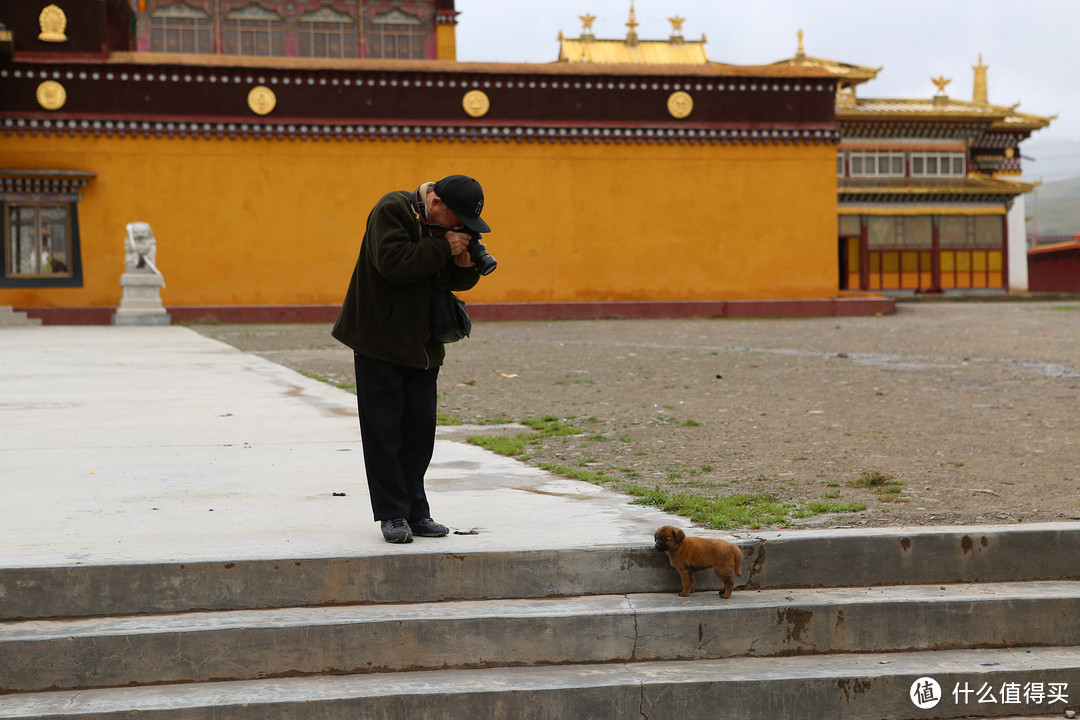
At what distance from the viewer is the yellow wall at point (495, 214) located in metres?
25.7

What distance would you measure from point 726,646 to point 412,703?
104 cm

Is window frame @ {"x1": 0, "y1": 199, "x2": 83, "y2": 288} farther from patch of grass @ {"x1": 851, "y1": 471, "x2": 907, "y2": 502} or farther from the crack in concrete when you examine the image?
the crack in concrete

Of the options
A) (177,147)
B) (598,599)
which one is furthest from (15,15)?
(598,599)

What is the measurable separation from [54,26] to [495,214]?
34.7ft

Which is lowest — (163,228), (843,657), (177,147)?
(843,657)

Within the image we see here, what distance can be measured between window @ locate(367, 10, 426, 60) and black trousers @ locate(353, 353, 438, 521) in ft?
98.1

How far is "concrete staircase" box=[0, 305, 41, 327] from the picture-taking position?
77.3 ft

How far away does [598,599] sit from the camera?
384 centimetres

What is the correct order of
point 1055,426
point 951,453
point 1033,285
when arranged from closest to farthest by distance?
point 951,453 → point 1055,426 → point 1033,285

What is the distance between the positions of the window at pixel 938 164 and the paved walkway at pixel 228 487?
3483cm

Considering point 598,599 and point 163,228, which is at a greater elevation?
point 163,228

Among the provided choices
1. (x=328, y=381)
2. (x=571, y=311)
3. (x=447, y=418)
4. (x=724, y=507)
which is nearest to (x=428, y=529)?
(x=724, y=507)

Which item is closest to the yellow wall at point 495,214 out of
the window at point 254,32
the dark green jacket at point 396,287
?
the window at point 254,32

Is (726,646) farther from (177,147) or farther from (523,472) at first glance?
(177,147)
